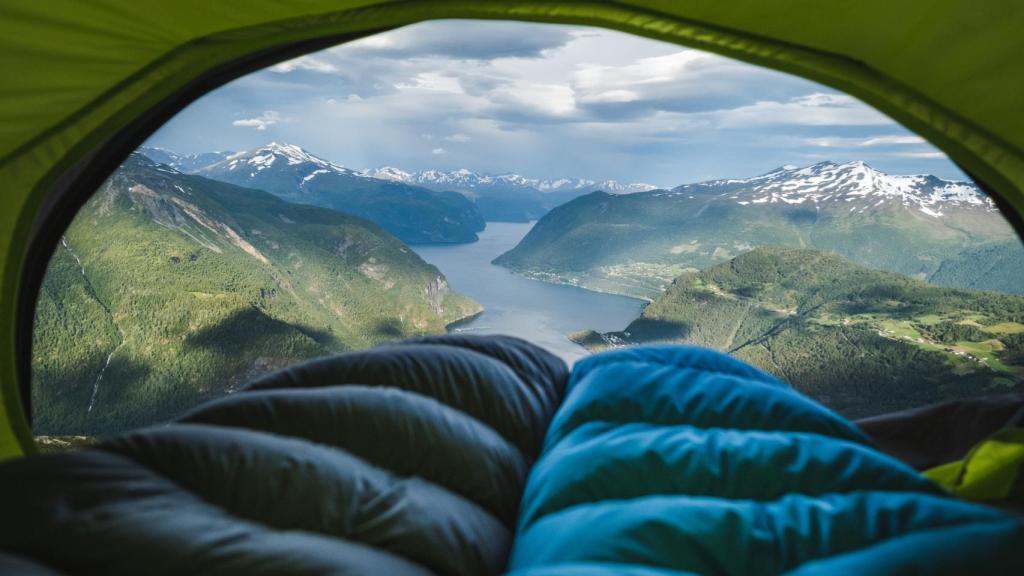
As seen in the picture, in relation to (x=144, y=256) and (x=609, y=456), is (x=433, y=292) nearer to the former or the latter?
(x=609, y=456)

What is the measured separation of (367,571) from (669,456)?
1.21 ft

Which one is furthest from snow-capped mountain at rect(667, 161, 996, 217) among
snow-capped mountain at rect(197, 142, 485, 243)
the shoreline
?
snow-capped mountain at rect(197, 142, 485, 243)

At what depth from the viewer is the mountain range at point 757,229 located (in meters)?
3.04

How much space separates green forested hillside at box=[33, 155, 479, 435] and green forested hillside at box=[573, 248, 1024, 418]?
1.30m

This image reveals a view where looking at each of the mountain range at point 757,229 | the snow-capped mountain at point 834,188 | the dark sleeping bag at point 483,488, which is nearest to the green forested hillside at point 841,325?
the mountain range at point 757,229

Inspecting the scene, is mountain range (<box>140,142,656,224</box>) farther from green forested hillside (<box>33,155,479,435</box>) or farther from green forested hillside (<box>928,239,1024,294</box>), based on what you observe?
green forested hillside (<box>928,239,1024,294</box>)

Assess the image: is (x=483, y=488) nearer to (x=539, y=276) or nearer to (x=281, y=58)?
(x=281, y=58)

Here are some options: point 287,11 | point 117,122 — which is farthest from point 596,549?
point 117,122

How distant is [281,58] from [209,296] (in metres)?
4.64

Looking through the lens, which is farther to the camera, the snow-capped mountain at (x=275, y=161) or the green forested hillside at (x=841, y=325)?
the snow-capped mountain at (x=275, y=161)

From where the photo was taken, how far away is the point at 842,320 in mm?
3322

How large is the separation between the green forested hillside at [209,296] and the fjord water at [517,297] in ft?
0.45

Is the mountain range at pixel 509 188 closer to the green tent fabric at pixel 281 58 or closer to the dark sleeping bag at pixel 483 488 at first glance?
the green tent fabric at pixel 281 58

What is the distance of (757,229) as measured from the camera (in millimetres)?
3633
